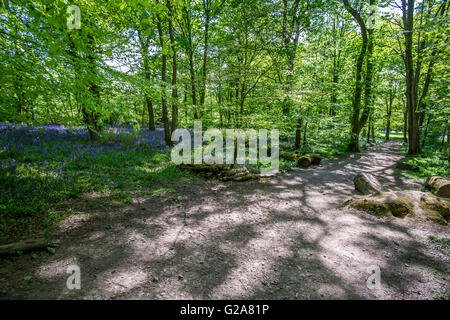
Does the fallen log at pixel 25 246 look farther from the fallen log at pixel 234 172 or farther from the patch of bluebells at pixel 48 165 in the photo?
the fallen log at pixel 234 172

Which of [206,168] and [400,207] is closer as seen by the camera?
[400,207]

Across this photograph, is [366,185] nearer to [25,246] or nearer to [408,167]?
[408,167]

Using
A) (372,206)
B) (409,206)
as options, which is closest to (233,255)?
(372,206)

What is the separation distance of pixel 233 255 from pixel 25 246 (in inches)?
133

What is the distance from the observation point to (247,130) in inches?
323

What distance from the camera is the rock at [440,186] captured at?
630 cm

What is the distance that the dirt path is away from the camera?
9.11 feet

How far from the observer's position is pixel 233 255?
3672mm

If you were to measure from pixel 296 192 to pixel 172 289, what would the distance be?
566 centimetres

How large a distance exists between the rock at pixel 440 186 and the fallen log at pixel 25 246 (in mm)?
10452

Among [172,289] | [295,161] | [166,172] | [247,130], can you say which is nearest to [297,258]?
[172,289]

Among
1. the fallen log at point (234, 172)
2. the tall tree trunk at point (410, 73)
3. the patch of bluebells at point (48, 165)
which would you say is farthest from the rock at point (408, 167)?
the patch of bluebells at point (48, 165)
